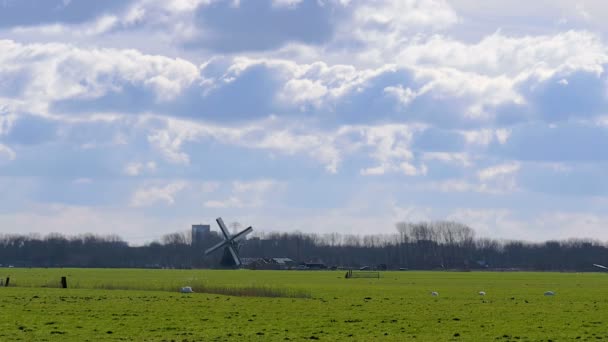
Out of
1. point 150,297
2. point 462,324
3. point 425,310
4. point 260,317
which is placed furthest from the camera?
point 150,297

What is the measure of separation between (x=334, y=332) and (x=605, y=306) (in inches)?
965

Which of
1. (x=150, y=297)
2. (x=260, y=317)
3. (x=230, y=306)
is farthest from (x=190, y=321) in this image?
(x=150, y=297)

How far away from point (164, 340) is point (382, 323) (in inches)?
452

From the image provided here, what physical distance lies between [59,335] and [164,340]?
400 cm

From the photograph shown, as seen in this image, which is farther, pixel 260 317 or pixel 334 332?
pixel 260 317

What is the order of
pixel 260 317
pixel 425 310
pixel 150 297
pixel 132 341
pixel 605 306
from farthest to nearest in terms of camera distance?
pixel 150 297 < pixel 605 306 < pixel 425 310 < pixel 260 317 < pixel 132 341

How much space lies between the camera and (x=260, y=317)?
147 feet

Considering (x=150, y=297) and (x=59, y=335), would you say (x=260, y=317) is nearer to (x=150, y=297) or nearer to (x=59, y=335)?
(x=59, y=335)

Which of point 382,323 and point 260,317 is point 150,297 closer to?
point 260,317

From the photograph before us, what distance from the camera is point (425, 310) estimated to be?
168 feet

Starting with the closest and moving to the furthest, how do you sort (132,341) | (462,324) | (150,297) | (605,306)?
1. (132,341)
2. (462,324)
3. (605,306)
4. (150,297)

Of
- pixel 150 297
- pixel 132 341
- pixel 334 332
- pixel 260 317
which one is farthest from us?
pixel 150 297

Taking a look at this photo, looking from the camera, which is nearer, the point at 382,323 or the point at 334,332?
the point at 334,332

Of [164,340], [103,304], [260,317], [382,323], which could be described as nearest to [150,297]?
[103,304]
